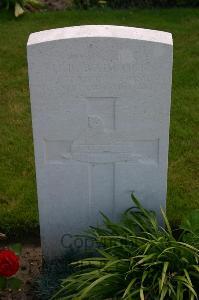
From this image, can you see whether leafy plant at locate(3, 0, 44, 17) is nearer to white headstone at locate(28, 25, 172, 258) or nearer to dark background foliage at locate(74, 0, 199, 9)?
dark background foliage at locate(74, 0, 199, 9)

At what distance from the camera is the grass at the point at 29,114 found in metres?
4.52

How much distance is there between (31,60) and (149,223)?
1181 millimetres

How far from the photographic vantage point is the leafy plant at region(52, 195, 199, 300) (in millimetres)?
3160

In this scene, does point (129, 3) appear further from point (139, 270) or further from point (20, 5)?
point (139, 270)

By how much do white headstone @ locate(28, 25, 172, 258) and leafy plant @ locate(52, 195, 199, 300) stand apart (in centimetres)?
27

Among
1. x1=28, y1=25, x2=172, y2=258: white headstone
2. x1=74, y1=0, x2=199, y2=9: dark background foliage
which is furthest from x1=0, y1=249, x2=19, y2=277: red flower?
x1=74, y1=0, x2=199, y2=9: dark background foliage

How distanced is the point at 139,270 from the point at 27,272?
3.15 feet

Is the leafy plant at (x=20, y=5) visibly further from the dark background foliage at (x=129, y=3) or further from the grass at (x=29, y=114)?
the dark background foliage at (x=129, y=3)

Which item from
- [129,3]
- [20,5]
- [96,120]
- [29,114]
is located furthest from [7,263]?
[129,3]

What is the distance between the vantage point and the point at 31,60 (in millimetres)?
3195

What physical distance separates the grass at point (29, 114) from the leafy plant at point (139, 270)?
0.95 m

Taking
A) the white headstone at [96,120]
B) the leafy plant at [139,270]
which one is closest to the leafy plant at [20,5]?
the white headstone at [96,120]

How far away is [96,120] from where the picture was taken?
335 cm

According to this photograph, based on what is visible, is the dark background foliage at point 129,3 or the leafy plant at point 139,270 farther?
the dark background foliage at point 129,3
